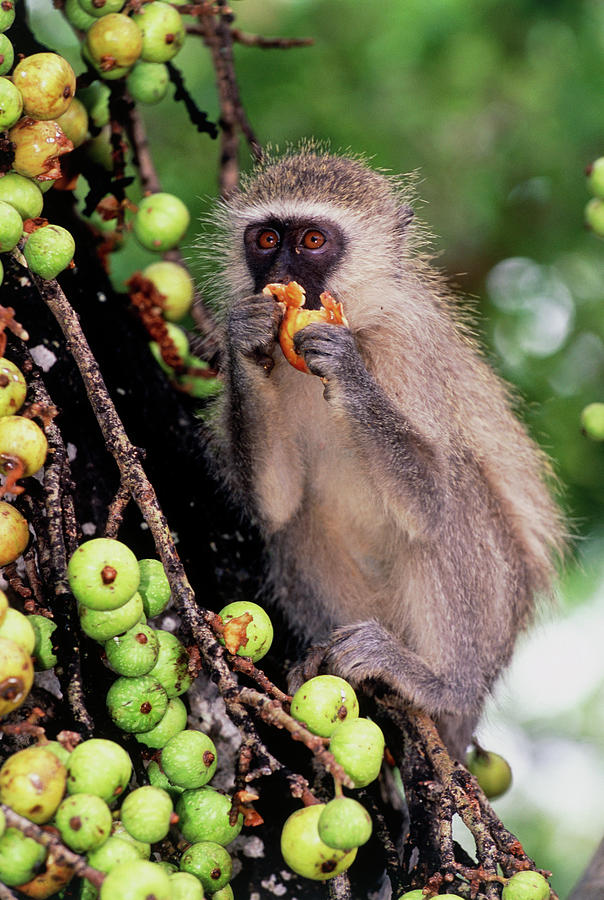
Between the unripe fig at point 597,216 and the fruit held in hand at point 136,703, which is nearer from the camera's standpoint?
the fruit held in hand at point 136,703

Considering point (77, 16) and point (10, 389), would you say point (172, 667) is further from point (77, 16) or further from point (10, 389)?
point (77, 16)

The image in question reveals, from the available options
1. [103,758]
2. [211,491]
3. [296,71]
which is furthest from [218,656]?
[296,71]

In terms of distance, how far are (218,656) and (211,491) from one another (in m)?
1.13

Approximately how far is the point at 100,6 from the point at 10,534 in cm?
125

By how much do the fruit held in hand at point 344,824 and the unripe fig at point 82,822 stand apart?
1.03 feet

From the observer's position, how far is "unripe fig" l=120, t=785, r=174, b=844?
147 cm

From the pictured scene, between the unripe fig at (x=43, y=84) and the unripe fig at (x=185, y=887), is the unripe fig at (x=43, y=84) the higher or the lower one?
the higher one

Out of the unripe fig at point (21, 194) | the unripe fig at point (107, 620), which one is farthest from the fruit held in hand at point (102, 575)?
the unripe fig at point (21, 194)

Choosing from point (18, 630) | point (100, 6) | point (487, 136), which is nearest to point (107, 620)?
point (18, 630)

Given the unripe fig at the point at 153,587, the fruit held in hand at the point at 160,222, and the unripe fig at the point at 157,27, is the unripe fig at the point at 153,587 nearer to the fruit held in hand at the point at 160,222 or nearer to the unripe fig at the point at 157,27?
the fruit held in hand at the point at 160,222

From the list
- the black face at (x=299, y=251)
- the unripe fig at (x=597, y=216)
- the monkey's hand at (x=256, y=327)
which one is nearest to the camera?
the unripe fig at (x=597, y=216)

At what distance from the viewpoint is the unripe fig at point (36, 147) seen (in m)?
1.85

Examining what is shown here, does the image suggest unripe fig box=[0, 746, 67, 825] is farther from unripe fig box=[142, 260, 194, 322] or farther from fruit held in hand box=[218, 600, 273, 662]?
unripe fig box=[142, 260, 194, 322]

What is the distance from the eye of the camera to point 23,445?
161 cm
